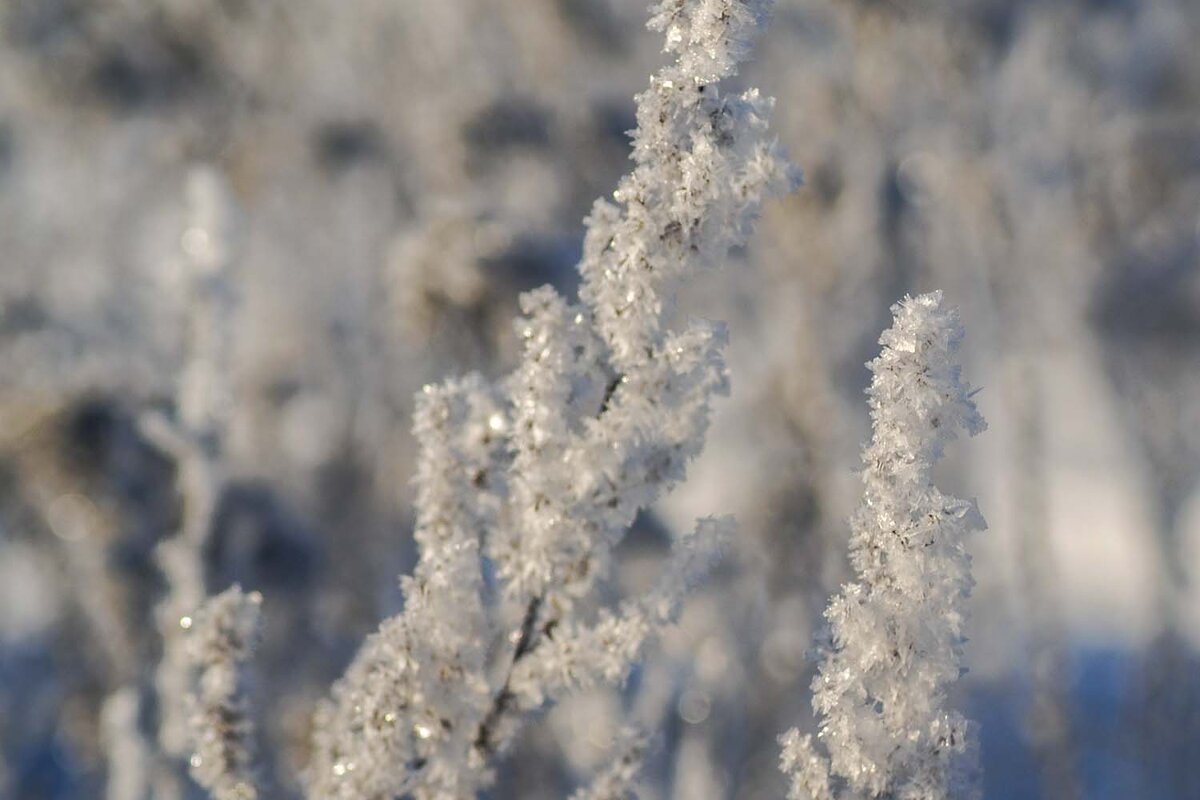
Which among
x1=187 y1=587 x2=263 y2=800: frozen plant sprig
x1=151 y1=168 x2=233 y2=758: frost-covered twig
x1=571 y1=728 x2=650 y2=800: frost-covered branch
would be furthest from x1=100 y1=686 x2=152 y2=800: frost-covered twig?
x1=571 y1=728 x2=650 y2=800: frost-covered branch

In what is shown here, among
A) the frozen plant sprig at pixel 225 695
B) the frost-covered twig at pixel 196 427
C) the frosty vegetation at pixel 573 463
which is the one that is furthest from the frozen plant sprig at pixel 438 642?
the frost-covered twig at pixel 196 427

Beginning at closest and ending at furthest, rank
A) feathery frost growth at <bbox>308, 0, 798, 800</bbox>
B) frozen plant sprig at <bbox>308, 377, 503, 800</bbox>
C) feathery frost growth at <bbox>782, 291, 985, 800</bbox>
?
1. feathery frost growth at <bbox>782, 291, 985, 800</bbox>
2. feathery frost growth at <bbox>308, 0, 798, 800</bbox>
3. frozen plant sprig at <bbox>308, 377, 503, 800</bbox>

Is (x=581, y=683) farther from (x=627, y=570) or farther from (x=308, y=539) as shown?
(x=308, y=539)

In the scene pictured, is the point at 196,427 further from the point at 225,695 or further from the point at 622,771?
the point at 622,771

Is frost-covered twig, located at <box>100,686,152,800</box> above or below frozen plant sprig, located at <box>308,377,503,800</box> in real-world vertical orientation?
above

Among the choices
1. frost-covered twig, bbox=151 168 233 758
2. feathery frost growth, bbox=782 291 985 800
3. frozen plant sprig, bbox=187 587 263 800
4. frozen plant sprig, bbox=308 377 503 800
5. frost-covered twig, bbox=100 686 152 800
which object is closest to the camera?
feathery frost growth, bbox=782 291 985 800

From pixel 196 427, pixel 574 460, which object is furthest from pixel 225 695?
pixel 196 427

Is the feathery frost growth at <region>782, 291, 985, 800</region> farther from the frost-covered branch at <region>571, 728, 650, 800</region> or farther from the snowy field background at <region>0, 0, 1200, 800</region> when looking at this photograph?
the snowy field background at <region>0, 0, 1200, 800</region>
